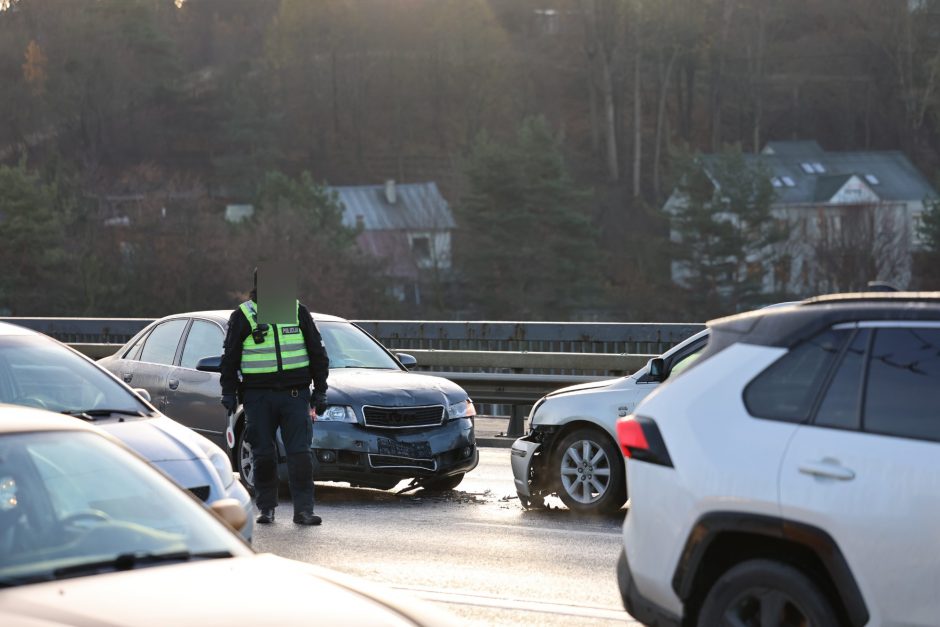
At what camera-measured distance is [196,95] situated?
110m

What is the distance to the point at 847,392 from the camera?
5.49m

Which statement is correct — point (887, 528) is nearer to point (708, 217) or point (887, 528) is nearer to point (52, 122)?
point (708, 217)

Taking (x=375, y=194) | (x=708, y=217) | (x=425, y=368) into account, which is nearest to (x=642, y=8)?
(x=375, y=194)

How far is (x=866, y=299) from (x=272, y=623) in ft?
9.15

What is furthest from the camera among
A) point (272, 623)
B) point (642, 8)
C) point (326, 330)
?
point (642, 8)

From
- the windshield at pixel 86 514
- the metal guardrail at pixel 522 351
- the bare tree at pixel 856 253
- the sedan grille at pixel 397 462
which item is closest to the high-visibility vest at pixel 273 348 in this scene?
the sedan grille at pixel 397 462

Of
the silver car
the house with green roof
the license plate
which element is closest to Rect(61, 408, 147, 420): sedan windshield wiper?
the silver car

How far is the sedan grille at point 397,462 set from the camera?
11.9 metres

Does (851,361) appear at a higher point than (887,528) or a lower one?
higher

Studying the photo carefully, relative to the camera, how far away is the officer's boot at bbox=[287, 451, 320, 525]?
10656mm

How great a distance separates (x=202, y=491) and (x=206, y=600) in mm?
3684

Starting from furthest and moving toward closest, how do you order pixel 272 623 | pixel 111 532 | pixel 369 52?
pixel 369 52 < pixel 111 532 < pixel 272 623

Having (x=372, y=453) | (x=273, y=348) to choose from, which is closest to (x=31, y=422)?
(x=273, y=348)

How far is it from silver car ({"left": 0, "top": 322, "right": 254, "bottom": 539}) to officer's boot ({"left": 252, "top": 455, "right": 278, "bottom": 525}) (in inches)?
81.4
